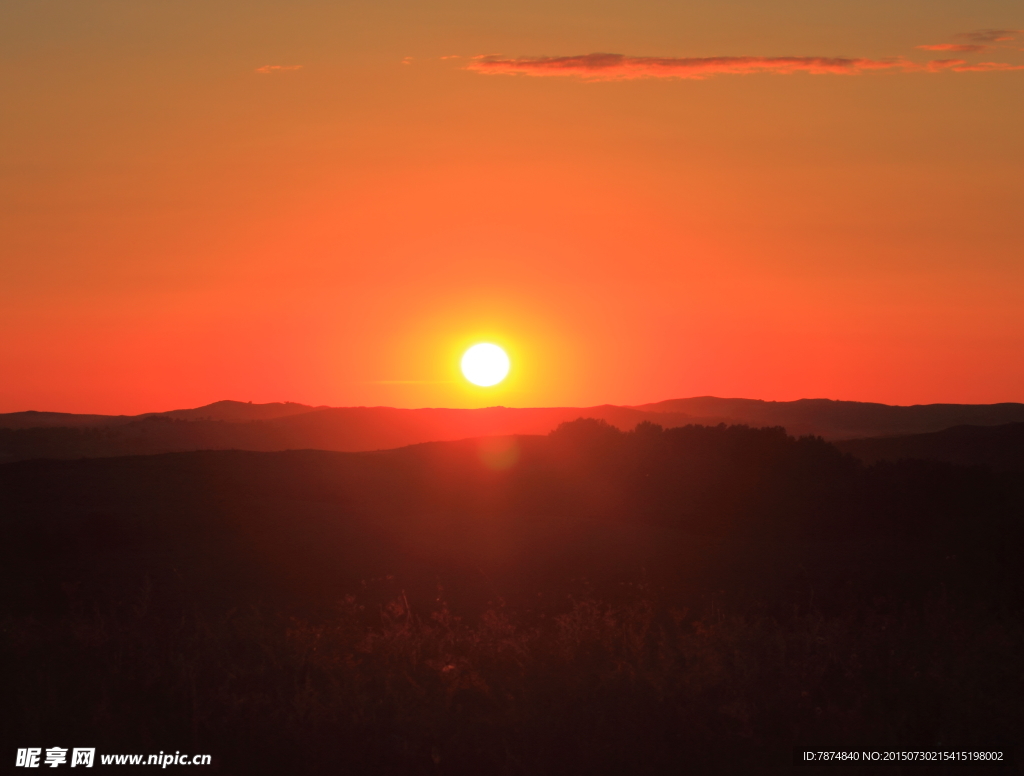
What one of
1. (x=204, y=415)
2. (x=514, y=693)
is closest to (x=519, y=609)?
(x=514, y=693)

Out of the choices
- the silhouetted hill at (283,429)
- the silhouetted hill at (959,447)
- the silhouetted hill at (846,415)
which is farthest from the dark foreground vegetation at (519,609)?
the silhouetted hill at (846,415)

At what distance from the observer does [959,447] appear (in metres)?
29.9

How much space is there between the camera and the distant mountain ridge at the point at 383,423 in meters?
41.7

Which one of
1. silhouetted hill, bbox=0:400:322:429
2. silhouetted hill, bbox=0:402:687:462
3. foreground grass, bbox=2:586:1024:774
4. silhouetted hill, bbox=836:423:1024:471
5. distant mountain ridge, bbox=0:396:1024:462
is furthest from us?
silhouetted hill, bbox=0:400:322:429

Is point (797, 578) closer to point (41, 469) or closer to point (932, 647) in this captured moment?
point (932, 647)

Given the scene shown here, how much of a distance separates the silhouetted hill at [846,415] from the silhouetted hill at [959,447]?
31.6 metres

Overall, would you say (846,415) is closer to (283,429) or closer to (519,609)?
(283,429)

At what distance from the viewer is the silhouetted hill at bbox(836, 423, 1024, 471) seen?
2831 centimetres

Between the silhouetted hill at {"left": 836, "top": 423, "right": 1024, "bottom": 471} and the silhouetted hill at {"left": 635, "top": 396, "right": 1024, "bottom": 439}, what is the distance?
31584mm

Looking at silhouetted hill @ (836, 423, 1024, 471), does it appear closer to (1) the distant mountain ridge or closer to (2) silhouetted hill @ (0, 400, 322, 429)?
(1) the distant mountain ridge

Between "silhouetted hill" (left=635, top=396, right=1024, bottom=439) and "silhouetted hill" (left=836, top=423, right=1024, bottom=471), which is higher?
"silhouetted hill" (left=635, top=396, right=1024, bottom=439)

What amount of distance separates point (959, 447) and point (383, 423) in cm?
3850

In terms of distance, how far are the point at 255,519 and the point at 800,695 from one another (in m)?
11.0

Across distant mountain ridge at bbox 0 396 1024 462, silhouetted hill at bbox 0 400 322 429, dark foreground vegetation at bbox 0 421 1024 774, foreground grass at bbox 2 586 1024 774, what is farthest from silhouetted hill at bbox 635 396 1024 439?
foreground grass at bbox 2 586 1024 774
